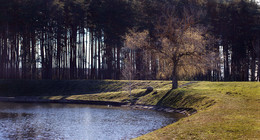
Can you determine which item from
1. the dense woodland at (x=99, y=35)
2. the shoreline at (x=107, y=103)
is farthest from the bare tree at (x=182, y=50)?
the dense woodland at (x=99, y=35)

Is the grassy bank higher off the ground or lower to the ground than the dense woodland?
lower

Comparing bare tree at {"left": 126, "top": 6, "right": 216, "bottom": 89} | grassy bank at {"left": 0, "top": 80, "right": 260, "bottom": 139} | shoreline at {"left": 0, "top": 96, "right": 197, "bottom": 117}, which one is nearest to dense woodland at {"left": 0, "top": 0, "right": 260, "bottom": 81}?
grassy bank at {"left": 0, "top": 80, "right": 260, "bottom": 139}

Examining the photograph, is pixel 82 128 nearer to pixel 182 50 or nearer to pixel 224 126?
pixel 224 126

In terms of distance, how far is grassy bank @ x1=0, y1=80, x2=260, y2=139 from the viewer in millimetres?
17656

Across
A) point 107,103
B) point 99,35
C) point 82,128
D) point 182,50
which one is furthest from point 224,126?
point 99,35

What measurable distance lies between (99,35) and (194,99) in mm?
36223

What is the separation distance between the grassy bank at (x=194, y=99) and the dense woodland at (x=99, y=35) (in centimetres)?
581

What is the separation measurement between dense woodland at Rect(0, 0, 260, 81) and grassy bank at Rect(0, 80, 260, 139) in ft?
19.1

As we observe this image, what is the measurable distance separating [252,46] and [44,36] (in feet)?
146

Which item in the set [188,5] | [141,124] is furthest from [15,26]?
[141,124]

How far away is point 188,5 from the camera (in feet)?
225

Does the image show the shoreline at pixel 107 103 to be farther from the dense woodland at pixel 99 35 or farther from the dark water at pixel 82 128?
the dense woodland at pixel 99 35

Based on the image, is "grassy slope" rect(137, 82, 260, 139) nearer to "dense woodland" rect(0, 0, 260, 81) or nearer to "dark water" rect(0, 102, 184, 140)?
"dark water" rect(0, 102, 184, 140)

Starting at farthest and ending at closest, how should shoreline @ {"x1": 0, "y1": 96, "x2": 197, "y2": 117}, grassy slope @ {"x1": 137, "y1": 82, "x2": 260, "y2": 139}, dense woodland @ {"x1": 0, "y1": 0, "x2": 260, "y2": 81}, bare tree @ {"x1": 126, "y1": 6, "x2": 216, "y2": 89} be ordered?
dense woodland @ {"x1": 0, "y1": 0, "x2": 260, "y2": 81}
bare tree @ {"x1": 126, "y1": 6, "x2": 216, "y2": 89}
shoreline @ {"x1": 0, "y1": 96, "x2": 197, "y2": 117}
grassy slope @ {"x1": 137, "y1": 82, "x2": 260, "y2": 139}
